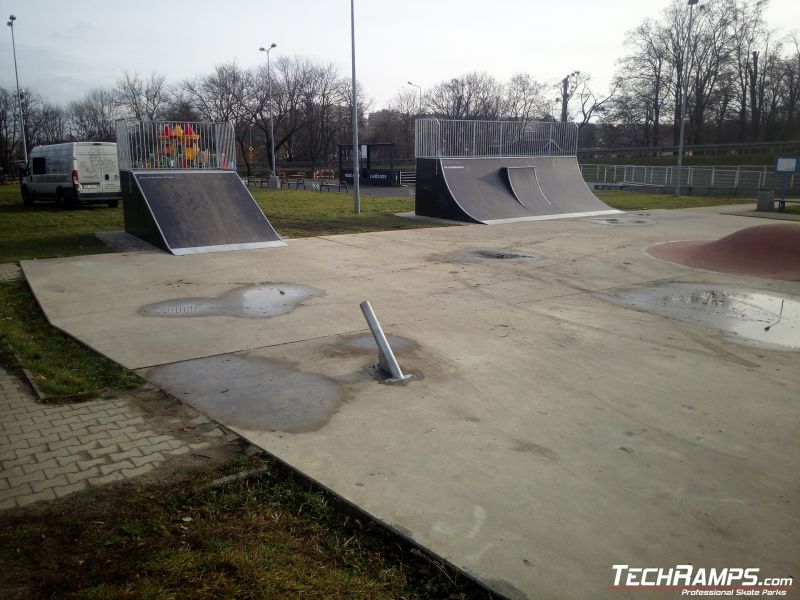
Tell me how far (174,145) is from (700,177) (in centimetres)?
3069

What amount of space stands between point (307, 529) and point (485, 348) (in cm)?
369

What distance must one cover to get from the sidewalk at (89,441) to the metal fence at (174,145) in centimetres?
1084

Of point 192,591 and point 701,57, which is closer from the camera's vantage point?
point 192,591

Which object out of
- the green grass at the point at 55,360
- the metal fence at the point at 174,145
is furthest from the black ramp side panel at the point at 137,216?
the green grass at the point at 55,360

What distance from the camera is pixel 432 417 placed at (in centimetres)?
495

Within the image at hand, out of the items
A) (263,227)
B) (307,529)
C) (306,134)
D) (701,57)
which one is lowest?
(307,529)

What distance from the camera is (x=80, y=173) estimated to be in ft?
70.5

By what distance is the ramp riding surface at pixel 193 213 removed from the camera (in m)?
13.6

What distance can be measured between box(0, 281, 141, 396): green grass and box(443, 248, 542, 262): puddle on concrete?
748cm

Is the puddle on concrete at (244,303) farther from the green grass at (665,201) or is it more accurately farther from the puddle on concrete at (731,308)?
the green grass at (665,201)

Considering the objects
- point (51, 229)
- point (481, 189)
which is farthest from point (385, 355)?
point (481, 189)

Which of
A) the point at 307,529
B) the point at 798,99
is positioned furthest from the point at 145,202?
the point at 798,99

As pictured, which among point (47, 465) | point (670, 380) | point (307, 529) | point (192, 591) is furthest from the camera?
point (670, 380)

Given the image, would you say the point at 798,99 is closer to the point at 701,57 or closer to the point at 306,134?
the point at 701,57
